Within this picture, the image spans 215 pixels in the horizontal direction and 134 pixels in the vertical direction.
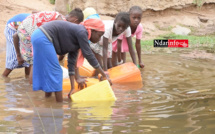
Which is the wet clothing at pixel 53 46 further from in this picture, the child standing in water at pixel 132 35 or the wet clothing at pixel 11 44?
the child standing in water at pixel 132 35

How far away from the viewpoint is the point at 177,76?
593 centimetres

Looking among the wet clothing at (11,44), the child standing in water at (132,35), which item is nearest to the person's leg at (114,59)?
the child standing in water at (132,35)

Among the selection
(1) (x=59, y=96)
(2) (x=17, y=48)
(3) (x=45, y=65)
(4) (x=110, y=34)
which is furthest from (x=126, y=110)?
(2) (x=17, y=48)

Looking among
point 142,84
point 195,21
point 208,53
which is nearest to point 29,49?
point 142,84

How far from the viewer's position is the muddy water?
10.8ft

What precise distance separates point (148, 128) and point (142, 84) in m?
2.12

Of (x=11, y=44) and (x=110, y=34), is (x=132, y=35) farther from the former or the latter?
(x=11, y=44)

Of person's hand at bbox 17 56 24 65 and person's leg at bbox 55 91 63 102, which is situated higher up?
person's hand at bbox 17 56 24 65

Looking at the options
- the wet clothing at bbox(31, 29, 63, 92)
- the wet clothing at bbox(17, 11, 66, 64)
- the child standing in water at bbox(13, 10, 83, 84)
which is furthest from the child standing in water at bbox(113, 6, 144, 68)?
the wet clothing at bbox(31, 29, 63, 92)

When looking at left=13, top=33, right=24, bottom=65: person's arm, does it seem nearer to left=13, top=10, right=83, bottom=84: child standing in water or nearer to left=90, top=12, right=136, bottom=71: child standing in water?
left=13, top=10, right=83, bottom=84: child standing in water

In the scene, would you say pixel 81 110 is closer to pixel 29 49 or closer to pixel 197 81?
pixel 29 49

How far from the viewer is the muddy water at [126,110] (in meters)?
3.28

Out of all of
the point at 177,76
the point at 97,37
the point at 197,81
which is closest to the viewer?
the point at 97,37

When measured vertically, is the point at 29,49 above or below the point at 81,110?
above
